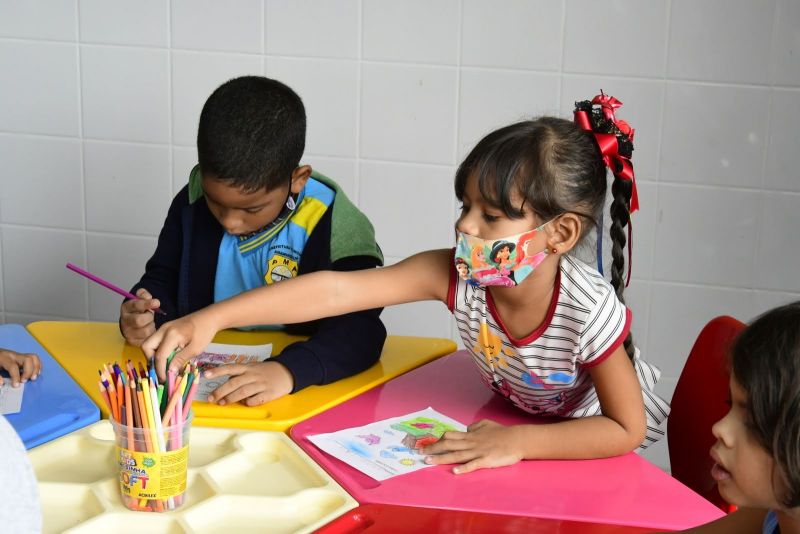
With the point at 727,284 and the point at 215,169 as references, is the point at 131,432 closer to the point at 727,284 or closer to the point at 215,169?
the point at 215,169

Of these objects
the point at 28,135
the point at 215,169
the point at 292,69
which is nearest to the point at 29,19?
the point at 28,135

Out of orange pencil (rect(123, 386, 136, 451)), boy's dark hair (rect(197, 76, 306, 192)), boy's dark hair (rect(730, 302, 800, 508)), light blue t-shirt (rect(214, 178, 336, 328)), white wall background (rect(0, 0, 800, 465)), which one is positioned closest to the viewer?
boy's dark hair (rect(730, 302, 800, 508))

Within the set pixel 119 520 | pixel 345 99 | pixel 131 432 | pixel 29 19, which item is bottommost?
pixel 119 520

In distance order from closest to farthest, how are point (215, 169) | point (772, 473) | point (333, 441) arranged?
point (772, 473) < point (333, 441) < point (215, 169)

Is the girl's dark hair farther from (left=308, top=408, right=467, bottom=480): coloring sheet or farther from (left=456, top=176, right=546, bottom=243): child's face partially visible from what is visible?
(left=308, top=408, right=467, bottom=480): coloring sheet

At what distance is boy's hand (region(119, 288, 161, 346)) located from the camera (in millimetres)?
1678

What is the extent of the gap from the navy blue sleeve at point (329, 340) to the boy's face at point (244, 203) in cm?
10

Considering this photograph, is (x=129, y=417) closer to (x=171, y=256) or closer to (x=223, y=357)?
(x=223, y=357)

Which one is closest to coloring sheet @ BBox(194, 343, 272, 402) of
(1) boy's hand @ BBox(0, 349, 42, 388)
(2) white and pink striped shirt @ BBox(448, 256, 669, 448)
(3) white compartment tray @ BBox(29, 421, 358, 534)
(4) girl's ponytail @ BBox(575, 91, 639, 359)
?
(3) white compartment tray @ BBox(29, 421, 358, 534)

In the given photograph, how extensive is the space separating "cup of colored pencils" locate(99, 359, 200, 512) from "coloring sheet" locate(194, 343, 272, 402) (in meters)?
0.35

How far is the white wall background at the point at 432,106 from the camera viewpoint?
247 cm

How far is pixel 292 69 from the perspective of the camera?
102 inches

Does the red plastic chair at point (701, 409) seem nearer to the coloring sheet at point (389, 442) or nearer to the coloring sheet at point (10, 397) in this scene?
the coloring sheet at point (389, 442)

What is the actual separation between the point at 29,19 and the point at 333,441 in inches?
73.7
